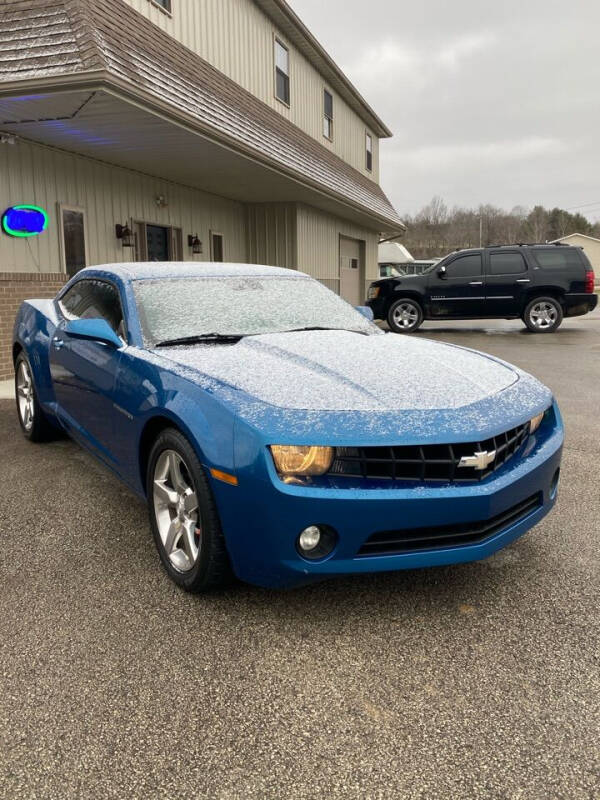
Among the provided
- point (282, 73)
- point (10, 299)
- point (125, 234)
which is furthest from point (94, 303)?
point (282, 73)

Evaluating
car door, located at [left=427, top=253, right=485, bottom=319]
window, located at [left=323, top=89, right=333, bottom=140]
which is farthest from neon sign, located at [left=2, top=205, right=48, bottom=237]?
window, located at [left=323, top=89, right=333, bottom=140]

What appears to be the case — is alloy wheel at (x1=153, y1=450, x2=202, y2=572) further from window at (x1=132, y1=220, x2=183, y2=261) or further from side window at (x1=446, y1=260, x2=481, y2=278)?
side window at (x1=446, y1=260, x2=481, y2=278)

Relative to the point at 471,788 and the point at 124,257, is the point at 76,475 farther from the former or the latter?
the point at 124,257

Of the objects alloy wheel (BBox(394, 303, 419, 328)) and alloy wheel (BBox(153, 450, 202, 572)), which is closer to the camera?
alloy wheel (BBox(153, 450, 202, 572))

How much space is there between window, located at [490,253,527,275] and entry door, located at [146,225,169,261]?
24.3 feet

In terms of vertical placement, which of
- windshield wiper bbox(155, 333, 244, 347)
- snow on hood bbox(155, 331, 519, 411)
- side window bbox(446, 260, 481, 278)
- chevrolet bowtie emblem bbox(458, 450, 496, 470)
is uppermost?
side window bbox(446, 260, 481, 278)

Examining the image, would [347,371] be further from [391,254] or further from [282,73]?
[391,254]

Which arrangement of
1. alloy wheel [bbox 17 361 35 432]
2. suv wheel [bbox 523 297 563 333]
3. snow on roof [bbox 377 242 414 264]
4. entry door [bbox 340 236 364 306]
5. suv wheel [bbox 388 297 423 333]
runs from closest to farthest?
alloy wheel [bbox 17 361 35 432] < suv wheel [bbox 523 297 563 333] < suv wheel [bbox 388 297 423 333] < entry door [bbox 340 236 364 306] < snow on roof [bbox 377 242 414 264]

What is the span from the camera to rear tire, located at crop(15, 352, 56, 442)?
518cm

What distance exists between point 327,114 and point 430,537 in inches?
724

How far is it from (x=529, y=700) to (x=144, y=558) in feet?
6.20

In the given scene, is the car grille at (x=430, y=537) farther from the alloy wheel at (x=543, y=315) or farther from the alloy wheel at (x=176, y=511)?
the alloy wheel at (x=543, y=315)

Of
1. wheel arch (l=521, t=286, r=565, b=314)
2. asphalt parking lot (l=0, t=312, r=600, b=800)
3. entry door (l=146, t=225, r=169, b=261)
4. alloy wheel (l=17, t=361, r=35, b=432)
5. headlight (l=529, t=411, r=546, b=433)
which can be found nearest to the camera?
asphalt parking lot (l=0, t=312, r=600, b=800)

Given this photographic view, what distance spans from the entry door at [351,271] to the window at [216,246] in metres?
5.43
